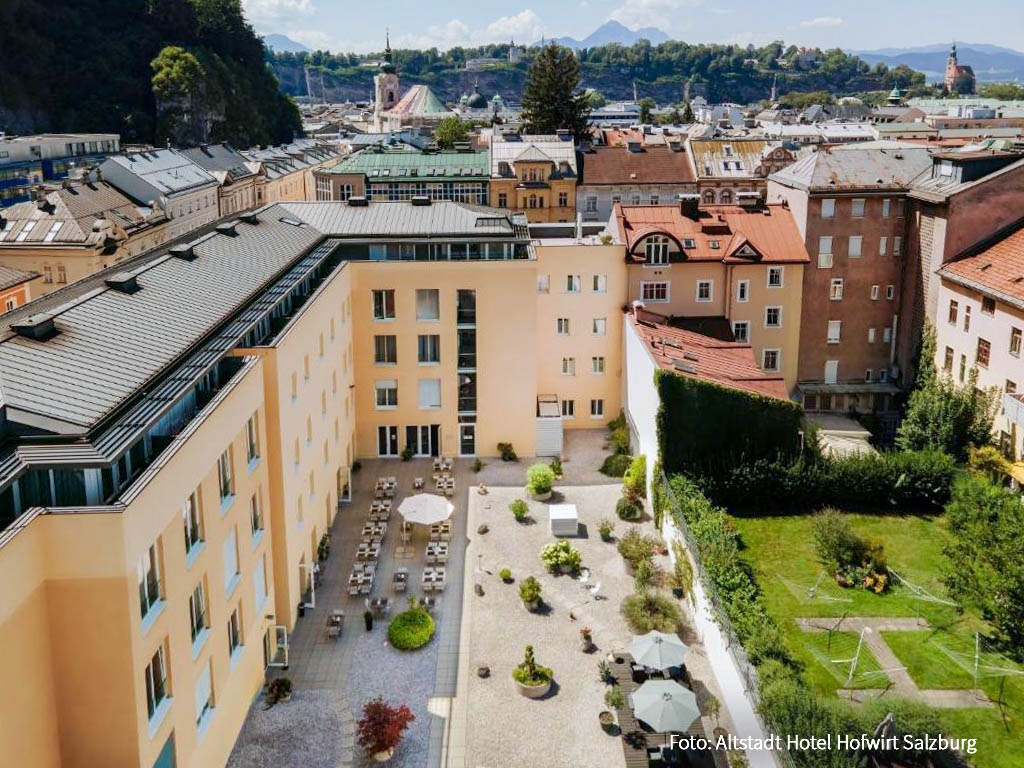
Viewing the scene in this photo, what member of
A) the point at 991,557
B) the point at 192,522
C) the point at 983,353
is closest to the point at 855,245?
the point at 983,353

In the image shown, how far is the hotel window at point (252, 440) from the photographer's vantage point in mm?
24405

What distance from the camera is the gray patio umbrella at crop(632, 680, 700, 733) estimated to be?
22547mm

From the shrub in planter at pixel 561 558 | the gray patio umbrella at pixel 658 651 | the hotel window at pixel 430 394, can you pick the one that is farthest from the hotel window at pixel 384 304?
the gray patio umbrella at pixel 658 651

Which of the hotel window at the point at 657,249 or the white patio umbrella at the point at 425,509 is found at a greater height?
the hotel window at the point at 657,249

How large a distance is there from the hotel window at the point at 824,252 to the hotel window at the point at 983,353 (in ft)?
30.6

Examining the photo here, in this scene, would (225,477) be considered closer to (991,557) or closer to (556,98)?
(991,557)

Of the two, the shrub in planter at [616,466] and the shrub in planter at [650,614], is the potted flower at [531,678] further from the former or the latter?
the shrub in planter at [616,466]

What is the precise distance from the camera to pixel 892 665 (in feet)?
86.5

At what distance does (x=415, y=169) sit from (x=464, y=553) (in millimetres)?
51726

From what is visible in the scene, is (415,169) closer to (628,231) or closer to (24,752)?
(628,231)

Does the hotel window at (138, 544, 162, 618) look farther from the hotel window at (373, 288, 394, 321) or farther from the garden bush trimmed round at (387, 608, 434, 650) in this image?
the hotel window at (373, 288, 394, 321)

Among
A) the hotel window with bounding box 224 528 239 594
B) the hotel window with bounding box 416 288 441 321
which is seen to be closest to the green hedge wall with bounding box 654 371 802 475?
the hotel window with bounding box 416 288 441 321

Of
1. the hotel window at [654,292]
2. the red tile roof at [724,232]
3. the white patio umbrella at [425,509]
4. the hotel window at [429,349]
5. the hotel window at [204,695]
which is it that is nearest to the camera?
the hotel window at [204,695]

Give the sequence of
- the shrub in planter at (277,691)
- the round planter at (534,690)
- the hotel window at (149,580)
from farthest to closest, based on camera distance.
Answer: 1. the round planter at (534,690)
2. the shrub in planter at (277,691)
3. the hotel window at (149,580)
